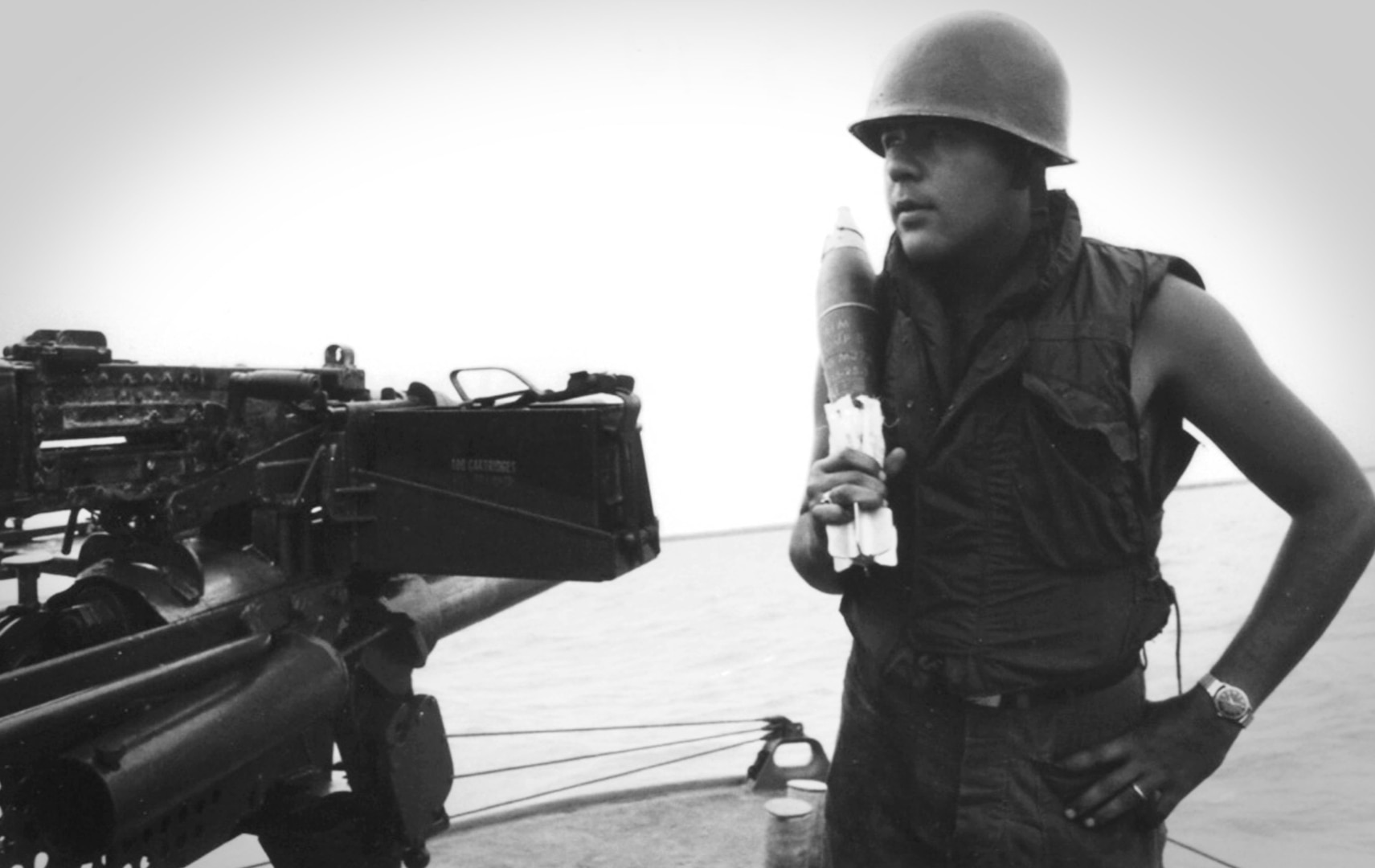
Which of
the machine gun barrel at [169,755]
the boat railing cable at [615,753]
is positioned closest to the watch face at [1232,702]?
the machine gun barrel at [169,755]

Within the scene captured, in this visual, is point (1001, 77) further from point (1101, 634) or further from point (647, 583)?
point (647, 583)

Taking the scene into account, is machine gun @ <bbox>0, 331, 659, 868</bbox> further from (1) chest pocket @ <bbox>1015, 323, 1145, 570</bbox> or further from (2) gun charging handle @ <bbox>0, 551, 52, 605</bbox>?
(1) chest pocket @ <bbox>1015, 323, 1145, 570</bbox>

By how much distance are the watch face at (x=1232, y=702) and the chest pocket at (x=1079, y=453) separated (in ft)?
0.48

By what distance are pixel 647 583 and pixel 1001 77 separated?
481cm

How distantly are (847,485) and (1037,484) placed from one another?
21 centimetres

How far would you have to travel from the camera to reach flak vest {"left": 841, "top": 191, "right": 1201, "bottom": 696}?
104cm

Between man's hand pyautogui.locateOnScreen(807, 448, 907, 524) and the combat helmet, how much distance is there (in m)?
0.36

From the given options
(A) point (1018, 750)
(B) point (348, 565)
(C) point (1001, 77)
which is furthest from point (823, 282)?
(B) point (348, 565)

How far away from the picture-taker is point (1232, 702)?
1.02 meters

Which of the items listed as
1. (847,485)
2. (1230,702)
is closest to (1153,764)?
(1230,702)

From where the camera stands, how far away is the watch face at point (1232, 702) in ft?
3.34

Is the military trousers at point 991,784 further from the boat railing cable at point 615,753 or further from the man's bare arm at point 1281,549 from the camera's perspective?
the boat railing cable at point 615,753

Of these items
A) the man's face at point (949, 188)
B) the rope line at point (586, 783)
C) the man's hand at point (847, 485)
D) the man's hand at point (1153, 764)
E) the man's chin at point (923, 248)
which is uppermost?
the man's face at point (949, 188)

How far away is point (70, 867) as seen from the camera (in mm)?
1246
